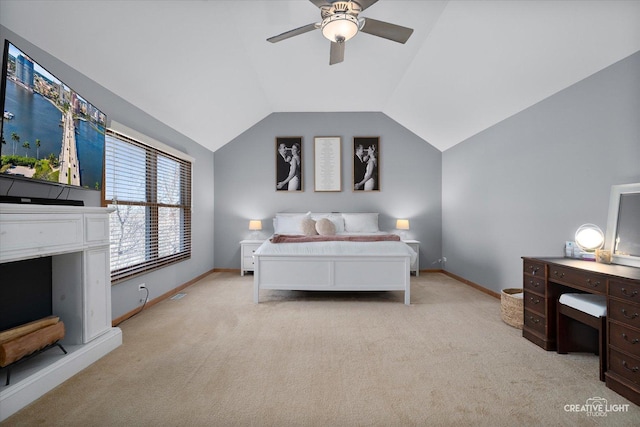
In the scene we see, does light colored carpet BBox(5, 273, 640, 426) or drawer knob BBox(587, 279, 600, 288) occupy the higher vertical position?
drawer knob BBox(587, 279, 600, 288)

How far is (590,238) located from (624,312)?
2.65ft

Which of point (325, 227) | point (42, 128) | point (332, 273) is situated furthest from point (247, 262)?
point (42, 128)

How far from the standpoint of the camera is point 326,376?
1910mm

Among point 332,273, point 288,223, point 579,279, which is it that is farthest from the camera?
point 288,223

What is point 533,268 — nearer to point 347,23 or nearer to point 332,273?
point 332,273

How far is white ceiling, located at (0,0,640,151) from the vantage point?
208 centimetres

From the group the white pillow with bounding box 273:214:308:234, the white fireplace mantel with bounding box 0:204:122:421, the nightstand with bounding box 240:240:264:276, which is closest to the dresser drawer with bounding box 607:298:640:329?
the white fireplace mantel with bounding box 0:204:122:421

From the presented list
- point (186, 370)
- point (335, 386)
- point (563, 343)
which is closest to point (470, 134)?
point (563, 343)

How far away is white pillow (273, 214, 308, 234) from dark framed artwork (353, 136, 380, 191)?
124 cm

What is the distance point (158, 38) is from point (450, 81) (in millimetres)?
3099

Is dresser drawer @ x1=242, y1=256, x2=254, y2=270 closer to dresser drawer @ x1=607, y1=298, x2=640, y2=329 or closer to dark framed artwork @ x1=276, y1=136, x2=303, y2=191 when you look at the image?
dark framed artwork @ x1=276, y1=136, x2=303, y2=191

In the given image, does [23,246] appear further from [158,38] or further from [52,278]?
[158,38]

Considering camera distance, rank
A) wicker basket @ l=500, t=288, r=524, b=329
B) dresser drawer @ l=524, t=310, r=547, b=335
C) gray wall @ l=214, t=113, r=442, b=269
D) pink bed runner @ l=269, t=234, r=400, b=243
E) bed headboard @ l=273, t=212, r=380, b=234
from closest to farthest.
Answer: dresser drawer @ l=524, t=310, r=547, b=335 → wicker basket @ l=500, t=288, r=524, b=329 → pink bed runner @ l=269, t=234, r=400, b=243 → bed headboard @ l=273, t=212, r=380, b=234 → gray wall @ l=214, t=113, r=442, b=269

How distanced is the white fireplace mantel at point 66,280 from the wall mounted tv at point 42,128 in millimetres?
269
